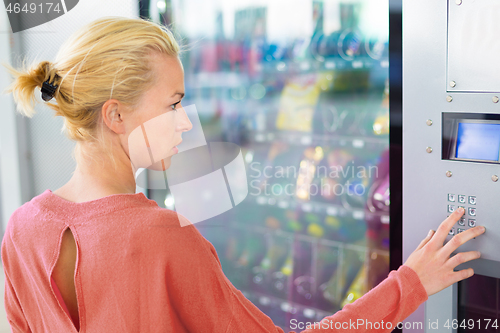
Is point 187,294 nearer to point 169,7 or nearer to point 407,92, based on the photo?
point 407,92

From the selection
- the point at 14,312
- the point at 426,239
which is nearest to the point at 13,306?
the point at 14,312

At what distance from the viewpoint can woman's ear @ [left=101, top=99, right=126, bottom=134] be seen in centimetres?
77

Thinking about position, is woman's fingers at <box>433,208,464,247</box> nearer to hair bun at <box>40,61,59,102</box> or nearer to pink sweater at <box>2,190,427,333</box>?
pink sweater at <box>2,190,427,333</box>

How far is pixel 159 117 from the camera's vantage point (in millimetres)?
798

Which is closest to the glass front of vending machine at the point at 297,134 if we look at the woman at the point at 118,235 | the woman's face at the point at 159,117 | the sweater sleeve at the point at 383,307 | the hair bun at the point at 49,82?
the sweater sleeve at the point at 383,307

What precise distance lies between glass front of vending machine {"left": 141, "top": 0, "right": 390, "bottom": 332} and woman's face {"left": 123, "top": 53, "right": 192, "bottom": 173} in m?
0.81

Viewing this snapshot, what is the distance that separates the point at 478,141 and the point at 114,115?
0.71 meters

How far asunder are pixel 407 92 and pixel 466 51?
0.48 ft

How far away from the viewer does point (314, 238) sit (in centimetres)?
175

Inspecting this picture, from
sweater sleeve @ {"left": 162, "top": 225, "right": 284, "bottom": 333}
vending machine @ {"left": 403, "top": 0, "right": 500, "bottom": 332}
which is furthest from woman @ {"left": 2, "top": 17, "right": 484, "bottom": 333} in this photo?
vending machine @ {"left": 403, "top": 0, "right": 500, "bottom": 332}

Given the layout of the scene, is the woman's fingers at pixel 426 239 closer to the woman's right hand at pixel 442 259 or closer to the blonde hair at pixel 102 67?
the woman's right hand at pixel 442 259

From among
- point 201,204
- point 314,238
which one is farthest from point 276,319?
point 201,204

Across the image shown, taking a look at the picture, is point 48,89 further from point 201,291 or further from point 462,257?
point 462,257

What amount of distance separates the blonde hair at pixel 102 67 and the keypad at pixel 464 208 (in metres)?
0.64
